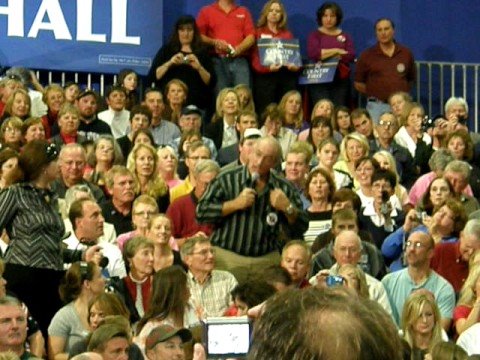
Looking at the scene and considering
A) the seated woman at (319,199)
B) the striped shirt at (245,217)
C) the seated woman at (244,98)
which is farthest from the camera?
the seated woman at (244,98)

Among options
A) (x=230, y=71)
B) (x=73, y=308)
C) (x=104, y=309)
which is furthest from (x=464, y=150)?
(x=104, y=309)

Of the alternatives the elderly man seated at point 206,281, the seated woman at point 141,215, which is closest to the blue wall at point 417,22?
the seated woman at point 141,215

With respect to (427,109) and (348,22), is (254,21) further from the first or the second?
(427,109)

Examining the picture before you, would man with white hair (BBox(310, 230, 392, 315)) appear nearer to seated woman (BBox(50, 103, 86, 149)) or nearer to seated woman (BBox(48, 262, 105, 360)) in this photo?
seated woman (BBox(48, 262, 105, 360))

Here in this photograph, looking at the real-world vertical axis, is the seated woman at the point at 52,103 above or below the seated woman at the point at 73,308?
above

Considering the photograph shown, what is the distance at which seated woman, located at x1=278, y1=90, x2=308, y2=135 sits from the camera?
13250 mm

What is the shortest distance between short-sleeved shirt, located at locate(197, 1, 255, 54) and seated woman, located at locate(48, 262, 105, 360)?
6700mm

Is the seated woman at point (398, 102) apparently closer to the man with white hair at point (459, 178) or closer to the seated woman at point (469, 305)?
the man with white hair at point (459, 178)

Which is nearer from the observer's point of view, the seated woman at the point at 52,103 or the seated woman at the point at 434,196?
the seated woman at the point at 434,196

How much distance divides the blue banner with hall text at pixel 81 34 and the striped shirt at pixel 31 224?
6.75 m

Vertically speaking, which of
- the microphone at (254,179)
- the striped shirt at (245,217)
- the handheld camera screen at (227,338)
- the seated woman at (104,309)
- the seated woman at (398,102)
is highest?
the seated woman at (398,102)

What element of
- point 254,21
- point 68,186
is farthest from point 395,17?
point 68,186

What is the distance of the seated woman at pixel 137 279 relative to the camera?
336 inches

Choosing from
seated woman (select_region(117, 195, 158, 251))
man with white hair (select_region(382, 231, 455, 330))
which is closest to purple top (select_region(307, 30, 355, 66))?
seated woman (select_region(117, 195, 158, 251))
